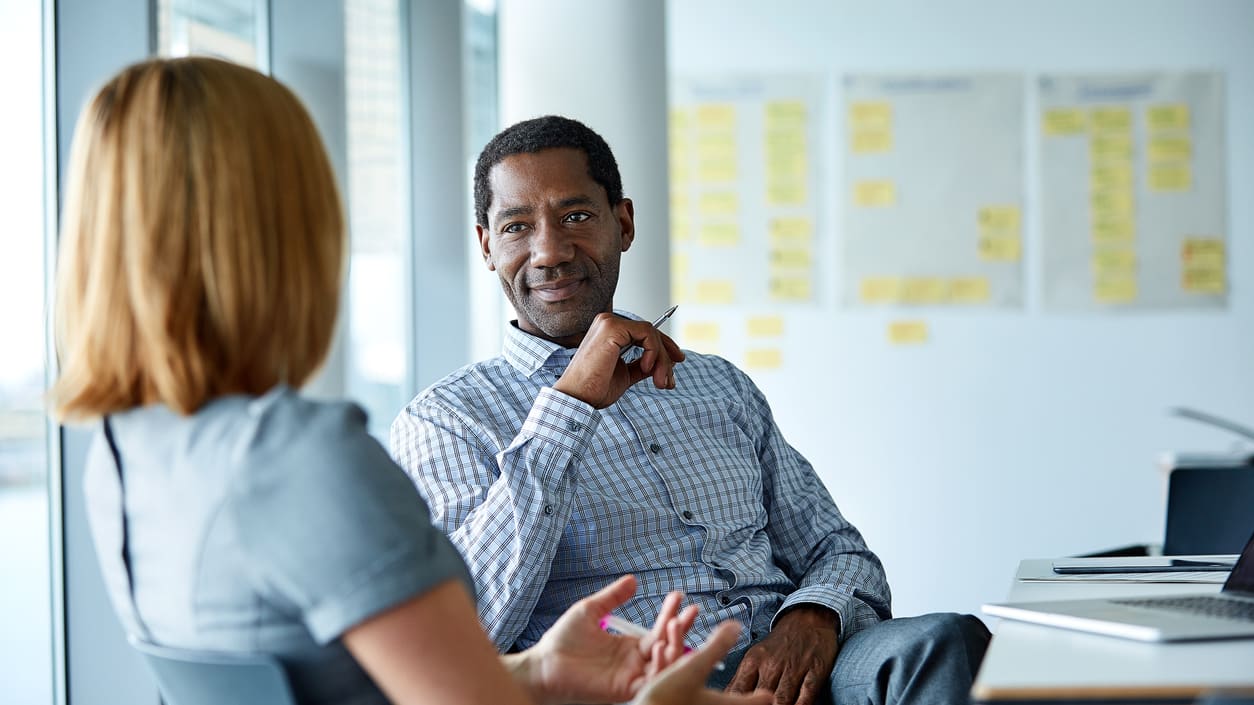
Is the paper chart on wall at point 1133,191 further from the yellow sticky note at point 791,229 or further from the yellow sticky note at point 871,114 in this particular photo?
the yellow sticky note at point 791,229

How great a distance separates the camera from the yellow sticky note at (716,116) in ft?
12.8

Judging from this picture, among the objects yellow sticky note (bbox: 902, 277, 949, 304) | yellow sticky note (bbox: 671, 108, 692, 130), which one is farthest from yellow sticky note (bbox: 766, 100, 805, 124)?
yellow sticky note (bbox: 902, 277, 949, 304)

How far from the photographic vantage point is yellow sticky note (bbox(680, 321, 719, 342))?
12.8 ft

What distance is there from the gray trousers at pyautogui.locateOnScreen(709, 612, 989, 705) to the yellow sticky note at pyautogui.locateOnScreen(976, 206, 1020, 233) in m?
2.27

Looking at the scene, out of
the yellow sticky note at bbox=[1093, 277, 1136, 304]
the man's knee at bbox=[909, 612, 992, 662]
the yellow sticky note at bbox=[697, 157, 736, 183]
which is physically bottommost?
the man's knee at bbox=[909, 612, 992, 662]

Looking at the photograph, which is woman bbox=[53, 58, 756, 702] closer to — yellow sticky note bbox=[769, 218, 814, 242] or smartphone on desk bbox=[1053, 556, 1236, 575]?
smartphone on desk bbox=[1053, 556, 1236, 575]

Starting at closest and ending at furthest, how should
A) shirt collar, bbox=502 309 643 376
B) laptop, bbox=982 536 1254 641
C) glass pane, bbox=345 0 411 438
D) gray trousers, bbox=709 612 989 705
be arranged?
laptop, bbox=982 536 1254 641 < gray trousers, bbox=709 612 989 705 < shirt collar, bbox=502 309 643 376 < glass pane, bbox=345 0 411 438

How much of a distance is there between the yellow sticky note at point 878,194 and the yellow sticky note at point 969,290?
12.8 inches

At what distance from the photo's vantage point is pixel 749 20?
388cm

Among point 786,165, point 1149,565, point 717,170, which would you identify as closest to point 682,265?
point 717,170

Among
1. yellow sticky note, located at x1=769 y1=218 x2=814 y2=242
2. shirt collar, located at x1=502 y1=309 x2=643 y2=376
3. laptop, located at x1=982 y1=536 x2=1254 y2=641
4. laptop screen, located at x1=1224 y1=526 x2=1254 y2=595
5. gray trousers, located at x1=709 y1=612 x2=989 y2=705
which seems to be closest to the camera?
laptop, located at x1=982 y1=536 x2=1254 y2=641

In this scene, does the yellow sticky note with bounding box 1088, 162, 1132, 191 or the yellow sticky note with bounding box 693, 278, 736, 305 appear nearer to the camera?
the yellow sticky note with bounding box 1088, 162, 1132, 191

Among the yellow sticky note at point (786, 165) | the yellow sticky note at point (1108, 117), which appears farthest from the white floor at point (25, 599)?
the yellow sticky note at point (1108, 117)

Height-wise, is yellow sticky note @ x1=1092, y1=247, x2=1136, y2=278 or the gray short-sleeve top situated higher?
yellow sticky note @ x1=1092, y1=247, x2=1136, y2=278
